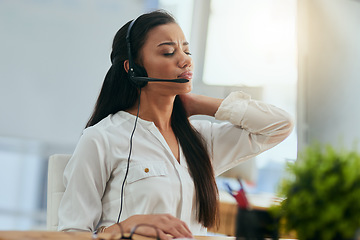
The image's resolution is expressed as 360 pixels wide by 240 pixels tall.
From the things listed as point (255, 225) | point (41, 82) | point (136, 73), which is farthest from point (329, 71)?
point (255, 225)

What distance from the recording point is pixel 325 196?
763 millimetres

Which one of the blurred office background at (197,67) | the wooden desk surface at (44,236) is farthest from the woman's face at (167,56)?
the blurred office background at (197,67)

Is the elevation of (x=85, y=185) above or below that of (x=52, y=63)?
below

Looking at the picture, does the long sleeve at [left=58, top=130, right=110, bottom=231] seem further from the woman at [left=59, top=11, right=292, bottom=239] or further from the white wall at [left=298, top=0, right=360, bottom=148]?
the white wall at [left=298, top=0, right=360, bottom=148]

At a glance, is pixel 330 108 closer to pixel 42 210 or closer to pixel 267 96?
pixel 267 96

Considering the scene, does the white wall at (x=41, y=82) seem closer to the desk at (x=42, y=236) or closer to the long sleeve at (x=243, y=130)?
the long sleeve at (x=243, y=130)

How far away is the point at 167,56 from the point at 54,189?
21.6 inches

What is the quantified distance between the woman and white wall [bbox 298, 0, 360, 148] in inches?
63.6

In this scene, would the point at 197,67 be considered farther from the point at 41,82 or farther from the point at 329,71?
the point at 41,82

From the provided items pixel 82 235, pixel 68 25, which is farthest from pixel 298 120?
pixel 82 235

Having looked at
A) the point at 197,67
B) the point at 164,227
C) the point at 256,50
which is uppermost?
the point at 256,50

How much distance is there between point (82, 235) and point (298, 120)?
2.46 m

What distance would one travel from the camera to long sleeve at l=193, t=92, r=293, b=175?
5.22ft

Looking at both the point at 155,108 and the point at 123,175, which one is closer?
the point at 123,175
